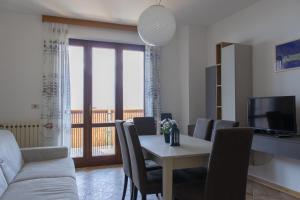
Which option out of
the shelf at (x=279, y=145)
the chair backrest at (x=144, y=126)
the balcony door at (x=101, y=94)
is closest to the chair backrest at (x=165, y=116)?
the balcony door at (x=101, y=94)

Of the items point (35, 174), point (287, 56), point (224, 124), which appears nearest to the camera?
point (35, 174)

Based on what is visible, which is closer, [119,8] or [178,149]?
[178,149]

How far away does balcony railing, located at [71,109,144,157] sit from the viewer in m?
4.66

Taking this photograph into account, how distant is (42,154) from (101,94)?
1.87 metres

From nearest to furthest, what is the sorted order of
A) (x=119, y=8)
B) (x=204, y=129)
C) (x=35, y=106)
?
(x=204, y=129)
(x=119, y=8)
(x=35, y=106)

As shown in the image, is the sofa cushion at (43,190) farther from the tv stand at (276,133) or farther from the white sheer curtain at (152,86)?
the white sheer curtain at (152,86)

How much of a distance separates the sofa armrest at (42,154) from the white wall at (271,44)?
2925 mm

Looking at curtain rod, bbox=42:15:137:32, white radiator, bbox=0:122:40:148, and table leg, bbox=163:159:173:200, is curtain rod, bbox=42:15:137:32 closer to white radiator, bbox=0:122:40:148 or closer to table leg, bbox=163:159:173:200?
white radiator, bbox=0:122:40:148

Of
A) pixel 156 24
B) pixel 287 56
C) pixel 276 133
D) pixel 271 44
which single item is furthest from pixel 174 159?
pixel 271 44

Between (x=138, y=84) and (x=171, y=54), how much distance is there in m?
0.98

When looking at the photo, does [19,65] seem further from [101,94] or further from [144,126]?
[144,126]

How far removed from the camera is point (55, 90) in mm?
4371

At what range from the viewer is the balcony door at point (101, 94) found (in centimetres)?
468

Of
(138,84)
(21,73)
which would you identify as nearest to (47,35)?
(21,73)
